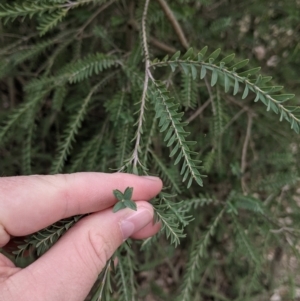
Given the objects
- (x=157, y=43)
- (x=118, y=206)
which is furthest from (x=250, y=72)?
(x=157, y=43)

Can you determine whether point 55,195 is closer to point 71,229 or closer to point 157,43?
point 71,229

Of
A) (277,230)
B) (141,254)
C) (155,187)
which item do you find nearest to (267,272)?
(277,230)

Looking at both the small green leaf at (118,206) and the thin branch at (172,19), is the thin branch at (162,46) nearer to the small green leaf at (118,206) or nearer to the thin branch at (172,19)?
the thin branch at (172,19)

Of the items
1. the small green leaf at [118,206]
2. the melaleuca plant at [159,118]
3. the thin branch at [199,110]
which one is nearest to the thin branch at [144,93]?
the melaleuca plant at [159,118]

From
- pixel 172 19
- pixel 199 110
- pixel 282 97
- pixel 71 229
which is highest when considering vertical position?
pixel 172 19

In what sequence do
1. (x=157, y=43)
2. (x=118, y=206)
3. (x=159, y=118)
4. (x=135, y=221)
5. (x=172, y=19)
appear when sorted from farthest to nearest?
(x=157, y=43)
(x=172, y=19)
(x=159, y=118)
(x=135, y=221)
(x=118, y=206)

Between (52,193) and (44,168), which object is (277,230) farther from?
(44,168)
